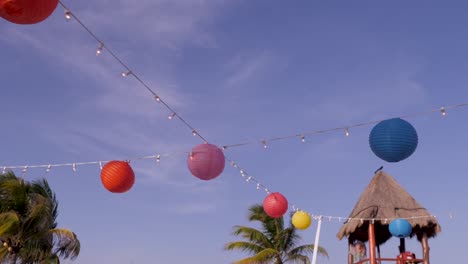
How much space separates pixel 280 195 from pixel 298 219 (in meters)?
2.52

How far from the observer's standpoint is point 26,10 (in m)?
4.46

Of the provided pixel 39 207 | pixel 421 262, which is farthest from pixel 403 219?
pixel 39 207

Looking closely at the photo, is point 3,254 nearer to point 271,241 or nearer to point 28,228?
point 28,228

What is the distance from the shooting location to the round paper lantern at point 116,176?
27.1 feet

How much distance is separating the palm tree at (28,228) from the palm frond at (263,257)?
292 inches

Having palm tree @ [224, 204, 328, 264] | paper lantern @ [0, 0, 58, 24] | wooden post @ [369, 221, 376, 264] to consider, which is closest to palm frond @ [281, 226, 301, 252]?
palm tree @ [224, 204, 328, 264]

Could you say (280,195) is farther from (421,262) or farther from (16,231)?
(16,231)

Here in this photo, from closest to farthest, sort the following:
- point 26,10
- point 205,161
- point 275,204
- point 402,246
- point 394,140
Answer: point 26,10 → point 394,140 → point 205,161 → point 275,204 → point 402,246

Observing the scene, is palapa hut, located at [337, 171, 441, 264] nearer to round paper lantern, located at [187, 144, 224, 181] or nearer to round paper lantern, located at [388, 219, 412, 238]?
round paper lantern, located at [388, 219, 412, 238]

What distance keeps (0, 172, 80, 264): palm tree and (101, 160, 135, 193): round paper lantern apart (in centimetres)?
1131

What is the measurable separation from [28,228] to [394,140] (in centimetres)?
1591

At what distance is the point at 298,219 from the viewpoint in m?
13.8

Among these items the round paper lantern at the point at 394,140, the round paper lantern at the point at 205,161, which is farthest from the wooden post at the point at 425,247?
the round paper lantern at the point at 205,161

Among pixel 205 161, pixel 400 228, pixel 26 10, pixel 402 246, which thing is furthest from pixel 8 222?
pixel 26 10
